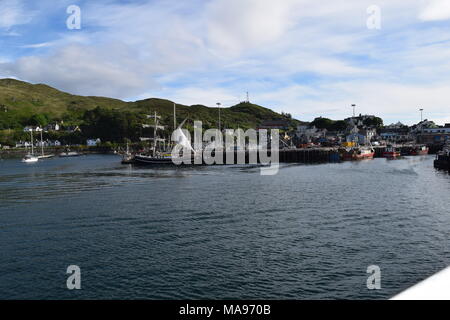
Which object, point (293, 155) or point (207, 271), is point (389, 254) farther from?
point (293, 155)

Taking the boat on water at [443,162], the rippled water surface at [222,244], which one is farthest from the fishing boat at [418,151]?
the rippled water surface at [222,244]

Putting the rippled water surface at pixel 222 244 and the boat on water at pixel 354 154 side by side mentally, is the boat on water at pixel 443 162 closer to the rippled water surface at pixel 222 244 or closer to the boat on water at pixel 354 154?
the rippled water surface at pixel 222 244

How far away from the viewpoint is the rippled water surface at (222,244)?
18219 millimetres

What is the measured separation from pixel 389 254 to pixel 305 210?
46.5ft

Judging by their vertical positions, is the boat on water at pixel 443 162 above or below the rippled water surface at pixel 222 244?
above

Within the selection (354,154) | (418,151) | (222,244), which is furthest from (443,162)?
(222,244)

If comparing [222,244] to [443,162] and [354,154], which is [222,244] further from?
[354,154]

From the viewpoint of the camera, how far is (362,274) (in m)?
19.4

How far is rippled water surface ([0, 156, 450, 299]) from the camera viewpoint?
18219 millimetres

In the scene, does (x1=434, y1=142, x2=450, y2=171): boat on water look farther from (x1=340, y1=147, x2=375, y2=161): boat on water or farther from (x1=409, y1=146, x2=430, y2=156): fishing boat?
(x1=409, y1=146, x2=430, y2=156): fishing boat

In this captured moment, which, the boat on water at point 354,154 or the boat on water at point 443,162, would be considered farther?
the boat on water at point 354,154

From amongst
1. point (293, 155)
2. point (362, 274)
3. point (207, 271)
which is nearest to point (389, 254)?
point (362, 274)

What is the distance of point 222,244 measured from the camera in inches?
986
